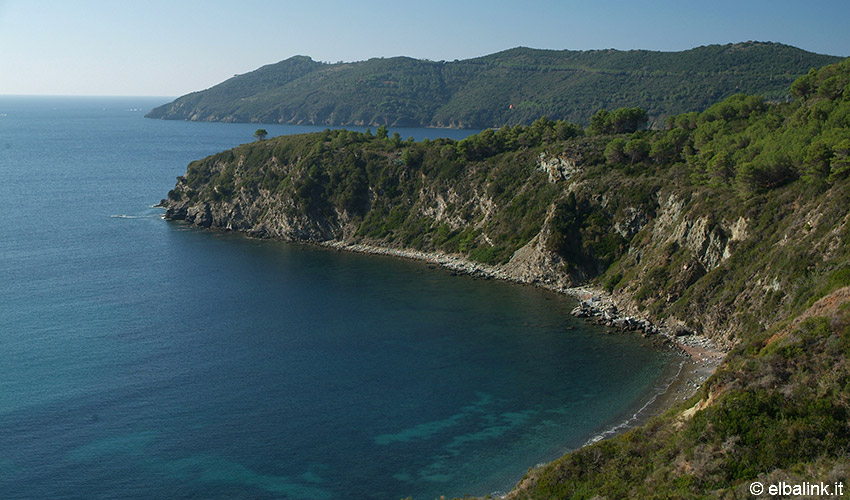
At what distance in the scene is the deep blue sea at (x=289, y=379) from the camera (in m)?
54.8

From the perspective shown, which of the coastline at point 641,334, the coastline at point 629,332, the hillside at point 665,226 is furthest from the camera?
the coastline at point 641,334

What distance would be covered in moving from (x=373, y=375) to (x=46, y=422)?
29.8m

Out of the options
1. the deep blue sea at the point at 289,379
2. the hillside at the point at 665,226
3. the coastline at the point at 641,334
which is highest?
the hillside at the point at 665,226

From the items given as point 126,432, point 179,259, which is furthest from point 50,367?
point 179,259

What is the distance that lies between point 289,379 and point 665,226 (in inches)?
2221

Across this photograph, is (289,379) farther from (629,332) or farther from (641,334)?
(641,334)

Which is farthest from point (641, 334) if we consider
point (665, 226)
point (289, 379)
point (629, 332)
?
point (289, 379)

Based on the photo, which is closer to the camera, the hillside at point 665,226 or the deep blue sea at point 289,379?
the hillside at point 665,226

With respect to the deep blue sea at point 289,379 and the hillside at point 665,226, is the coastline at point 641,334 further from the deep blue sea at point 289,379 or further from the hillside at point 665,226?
the deep blue sea at point 289,379

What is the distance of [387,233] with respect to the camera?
132500 millimetres

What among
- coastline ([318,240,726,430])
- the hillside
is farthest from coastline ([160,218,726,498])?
the hillside

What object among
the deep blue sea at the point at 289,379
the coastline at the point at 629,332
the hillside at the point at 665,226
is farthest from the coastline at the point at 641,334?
the deep blue sea at the point at 289,379

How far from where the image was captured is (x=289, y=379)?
7188 centimetres

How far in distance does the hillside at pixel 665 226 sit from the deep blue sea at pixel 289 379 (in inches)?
429
